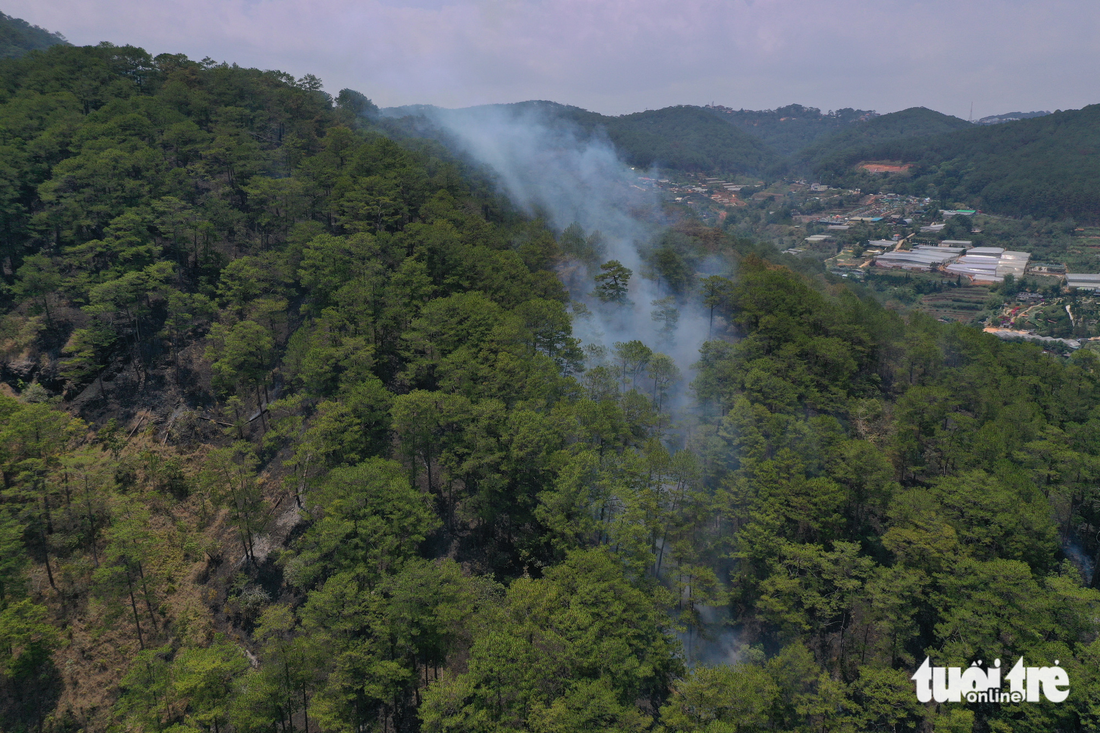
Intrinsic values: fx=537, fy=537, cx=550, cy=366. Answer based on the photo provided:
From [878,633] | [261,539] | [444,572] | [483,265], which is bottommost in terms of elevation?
[878,633]

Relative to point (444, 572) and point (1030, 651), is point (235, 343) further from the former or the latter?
point (1030, 651)

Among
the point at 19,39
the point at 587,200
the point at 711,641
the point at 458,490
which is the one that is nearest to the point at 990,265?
the point at 587,200

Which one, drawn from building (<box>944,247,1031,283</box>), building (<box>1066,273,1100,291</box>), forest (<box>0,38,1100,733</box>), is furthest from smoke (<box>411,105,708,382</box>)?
building (<box>1066,273,1100,291</box>)

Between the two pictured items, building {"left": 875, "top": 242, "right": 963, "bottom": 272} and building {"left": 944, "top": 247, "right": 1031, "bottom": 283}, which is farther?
building {"left": 875, "top": 242, "right": 963, "bottom": 272}

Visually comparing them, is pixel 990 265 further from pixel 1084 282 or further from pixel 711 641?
pixel 711 641

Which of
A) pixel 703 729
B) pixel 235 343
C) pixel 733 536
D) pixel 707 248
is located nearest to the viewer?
pixel 703 729

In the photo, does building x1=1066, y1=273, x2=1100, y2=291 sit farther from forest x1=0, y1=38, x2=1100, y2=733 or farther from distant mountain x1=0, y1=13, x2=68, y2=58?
distant mountain x1=0, y1=13, x2=68, y2=58

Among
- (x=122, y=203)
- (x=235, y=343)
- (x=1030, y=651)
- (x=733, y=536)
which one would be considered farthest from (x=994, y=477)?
(x=122, y=203)
